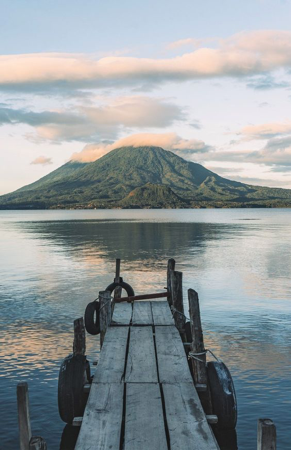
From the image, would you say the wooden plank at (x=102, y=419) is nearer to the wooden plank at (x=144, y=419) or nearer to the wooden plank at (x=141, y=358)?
the wooden plank at (x=144, y=419)

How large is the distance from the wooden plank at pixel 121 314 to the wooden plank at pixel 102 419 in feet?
18.5

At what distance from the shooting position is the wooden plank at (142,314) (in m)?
16.3

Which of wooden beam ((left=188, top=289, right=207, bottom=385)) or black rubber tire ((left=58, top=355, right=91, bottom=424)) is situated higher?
wooden beam ((left=188, top=289, right=207, bottom=385))

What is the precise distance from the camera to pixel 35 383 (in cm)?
1483

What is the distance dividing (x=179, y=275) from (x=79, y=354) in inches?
279

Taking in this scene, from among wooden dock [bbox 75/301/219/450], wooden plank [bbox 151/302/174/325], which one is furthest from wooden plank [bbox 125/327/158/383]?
wooden plank [bbox 151/302/174/325]

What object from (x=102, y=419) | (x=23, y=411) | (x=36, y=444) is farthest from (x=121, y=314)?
(x=36, y=444)

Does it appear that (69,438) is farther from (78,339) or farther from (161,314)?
(161,314)

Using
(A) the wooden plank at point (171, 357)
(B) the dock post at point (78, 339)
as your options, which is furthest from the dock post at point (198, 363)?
(B) the dock post at point (78, 339)

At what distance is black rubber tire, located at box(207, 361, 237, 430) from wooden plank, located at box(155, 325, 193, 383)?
805 mm

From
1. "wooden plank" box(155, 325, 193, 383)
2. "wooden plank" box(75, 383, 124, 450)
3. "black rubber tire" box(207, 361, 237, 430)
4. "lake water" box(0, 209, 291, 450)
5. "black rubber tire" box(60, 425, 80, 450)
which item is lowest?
"black rubber tire" box(60, 425, 80, 450)

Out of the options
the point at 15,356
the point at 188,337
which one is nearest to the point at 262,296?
the point at 188,337

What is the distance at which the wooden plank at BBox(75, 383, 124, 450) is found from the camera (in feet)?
26.6

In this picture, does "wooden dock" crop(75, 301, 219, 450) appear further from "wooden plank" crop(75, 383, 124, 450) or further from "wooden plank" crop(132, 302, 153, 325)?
"wooden plank" crop(132, 302, 153, 325)
